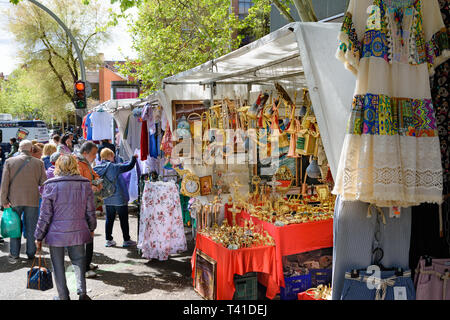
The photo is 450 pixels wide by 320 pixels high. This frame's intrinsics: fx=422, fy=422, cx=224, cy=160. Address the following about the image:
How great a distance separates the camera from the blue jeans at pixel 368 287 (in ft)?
9.89

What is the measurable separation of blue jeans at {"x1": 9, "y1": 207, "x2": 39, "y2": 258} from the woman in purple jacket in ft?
7.81

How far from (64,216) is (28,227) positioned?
2.66m

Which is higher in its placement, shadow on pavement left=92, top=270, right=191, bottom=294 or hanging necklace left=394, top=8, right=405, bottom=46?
hanging necklace left=394, top=8, right=405, bottom=46

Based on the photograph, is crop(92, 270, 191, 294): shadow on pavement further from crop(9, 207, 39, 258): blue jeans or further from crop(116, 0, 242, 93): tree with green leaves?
crop(116, 0, 242, 93): tree with green leaves

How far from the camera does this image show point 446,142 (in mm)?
2984

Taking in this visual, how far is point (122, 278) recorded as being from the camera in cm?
568

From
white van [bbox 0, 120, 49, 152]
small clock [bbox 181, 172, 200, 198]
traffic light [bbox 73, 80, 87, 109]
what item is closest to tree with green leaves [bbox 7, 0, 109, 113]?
white van [bbox 0, 120, 49, 152]

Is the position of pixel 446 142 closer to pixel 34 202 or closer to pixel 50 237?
pixel 50 237

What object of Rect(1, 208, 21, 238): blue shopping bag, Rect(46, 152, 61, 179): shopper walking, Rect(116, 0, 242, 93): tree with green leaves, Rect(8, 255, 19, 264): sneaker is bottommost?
Rect(8, 255, 19, 264): sneaker

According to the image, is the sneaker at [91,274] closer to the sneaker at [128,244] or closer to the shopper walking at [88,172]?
the shopper walking at [88,172]

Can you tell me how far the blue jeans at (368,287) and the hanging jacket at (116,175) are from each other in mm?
4464

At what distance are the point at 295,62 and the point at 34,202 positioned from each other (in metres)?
4.39

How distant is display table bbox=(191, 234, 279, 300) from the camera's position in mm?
Answer: 4430

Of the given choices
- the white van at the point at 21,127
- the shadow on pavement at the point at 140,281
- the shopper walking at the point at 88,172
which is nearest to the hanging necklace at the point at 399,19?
the shadow on pavement at the point at 140,281
